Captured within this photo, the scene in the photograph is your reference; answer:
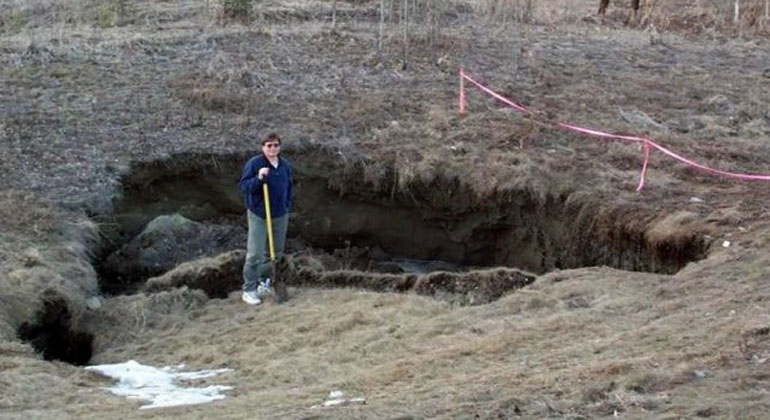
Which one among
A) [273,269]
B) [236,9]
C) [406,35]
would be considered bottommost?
[273,269]

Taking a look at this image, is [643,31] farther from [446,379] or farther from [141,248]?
[446,379]

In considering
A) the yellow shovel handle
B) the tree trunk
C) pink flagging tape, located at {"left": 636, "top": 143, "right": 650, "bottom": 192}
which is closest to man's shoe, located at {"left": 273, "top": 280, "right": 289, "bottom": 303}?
the yellow shovel handle

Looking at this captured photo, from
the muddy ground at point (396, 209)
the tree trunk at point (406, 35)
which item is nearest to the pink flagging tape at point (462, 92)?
the muddy ground at point (396, 209)

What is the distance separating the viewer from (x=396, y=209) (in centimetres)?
1306

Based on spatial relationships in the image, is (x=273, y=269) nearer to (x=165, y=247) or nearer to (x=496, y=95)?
(x=165, y=247)

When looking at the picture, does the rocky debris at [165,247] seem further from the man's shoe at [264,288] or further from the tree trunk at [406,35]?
the tree trunk at [406,35]

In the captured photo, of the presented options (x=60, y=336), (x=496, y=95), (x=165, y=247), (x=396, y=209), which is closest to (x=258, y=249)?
(x=165, y=247)

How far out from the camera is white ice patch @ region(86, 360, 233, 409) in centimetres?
714

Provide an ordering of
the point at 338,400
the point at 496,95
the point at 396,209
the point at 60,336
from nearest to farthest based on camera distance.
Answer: the point at 338,400 → the point at 60,336 → the point at 396,209 → the point at 496,95

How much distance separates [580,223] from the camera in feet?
38.3

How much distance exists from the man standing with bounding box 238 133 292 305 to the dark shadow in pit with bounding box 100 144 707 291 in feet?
6.36

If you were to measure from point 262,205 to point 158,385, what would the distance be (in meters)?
2.69

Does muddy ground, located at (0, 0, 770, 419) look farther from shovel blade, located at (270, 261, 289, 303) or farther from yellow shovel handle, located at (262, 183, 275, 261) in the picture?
yellow shovel handle, located at (262, 183, 275, 261)

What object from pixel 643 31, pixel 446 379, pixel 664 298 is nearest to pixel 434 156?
pixel 664 298
